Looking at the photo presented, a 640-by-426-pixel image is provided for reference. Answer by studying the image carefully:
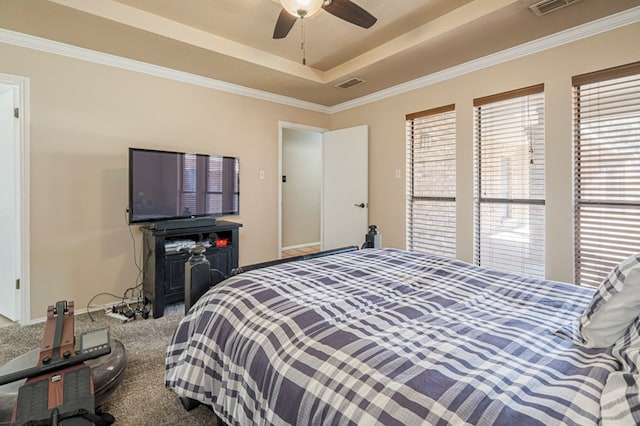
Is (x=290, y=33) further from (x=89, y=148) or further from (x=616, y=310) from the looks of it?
(x=616, y=310)

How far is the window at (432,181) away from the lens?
3.51 metres

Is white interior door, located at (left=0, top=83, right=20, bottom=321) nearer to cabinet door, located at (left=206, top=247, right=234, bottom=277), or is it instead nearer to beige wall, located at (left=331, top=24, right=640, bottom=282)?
cabinet door, located at (left=206, top=247, right=234, bottom=277)

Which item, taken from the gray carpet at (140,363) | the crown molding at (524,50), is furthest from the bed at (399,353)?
the crown molding at (524,50)

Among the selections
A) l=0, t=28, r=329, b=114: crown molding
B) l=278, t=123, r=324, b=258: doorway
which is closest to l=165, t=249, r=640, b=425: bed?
l=0, t=28, r=329, b=114: crown molding

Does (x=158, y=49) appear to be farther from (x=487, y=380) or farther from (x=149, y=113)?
(x=487, y=380)

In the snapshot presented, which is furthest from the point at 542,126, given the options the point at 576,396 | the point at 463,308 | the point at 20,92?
the point at 20,92

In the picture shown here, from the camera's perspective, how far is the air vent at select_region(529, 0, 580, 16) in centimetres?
219

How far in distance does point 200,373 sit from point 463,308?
1134 millimetres

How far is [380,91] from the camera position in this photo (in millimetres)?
4098

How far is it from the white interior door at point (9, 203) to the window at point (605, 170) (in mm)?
4816

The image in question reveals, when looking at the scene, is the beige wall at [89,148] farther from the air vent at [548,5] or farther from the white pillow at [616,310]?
the white pillow at [616,310]

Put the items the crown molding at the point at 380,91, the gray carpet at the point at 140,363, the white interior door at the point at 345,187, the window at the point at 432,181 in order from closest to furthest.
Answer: the gray carpet at the point at 140,363 → the crown molding at the point at 380,91 → the window at the point at 432,181 → the white interior door at the point at 345,187

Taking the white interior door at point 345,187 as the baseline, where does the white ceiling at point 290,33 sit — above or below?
above

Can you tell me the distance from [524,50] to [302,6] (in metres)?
2.26
